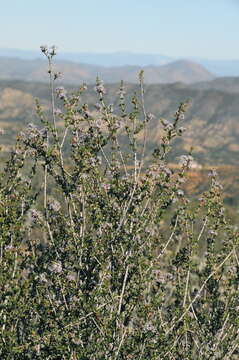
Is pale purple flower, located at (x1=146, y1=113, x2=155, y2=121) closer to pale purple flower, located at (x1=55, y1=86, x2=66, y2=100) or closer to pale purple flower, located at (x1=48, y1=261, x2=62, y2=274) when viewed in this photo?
pale purple flower, located at (x1=55, y1=86, x2=66, y2=100)

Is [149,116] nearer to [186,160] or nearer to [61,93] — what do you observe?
[186,160]

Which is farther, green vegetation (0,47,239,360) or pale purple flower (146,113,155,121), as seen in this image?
pale purple flower (146,113,155,121)

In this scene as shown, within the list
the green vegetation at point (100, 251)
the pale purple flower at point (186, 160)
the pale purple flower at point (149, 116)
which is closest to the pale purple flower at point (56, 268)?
the green vegetation at point (100, 251)

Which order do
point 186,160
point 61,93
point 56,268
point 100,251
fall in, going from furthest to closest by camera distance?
point 186,160 → point 61,93 → point 100,251 → point 56,268

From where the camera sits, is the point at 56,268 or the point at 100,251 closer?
the point at 56,268

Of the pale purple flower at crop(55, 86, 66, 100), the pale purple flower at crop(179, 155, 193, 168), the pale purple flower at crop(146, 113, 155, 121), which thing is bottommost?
the pale purple flower at crop(179, 155, 193, 168)

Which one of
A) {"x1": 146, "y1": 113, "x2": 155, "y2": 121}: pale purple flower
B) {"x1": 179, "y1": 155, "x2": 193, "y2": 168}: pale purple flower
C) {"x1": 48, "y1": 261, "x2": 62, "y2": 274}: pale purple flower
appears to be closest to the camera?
{"x1": 48, "y1": 261, "x2": 62, "y2": 274}: pale purple flower

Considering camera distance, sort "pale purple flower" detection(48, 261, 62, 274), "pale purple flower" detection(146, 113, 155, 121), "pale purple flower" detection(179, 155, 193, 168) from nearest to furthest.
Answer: "pale purple flower" detection(48, 261, 62, 274) → "pale purple flower" detection(146, 113, 155, 121) → "pale purple flower" detection(179, 155, 193, 168)

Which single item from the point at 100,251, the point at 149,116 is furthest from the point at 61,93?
the point at 100,251

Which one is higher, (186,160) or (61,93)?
(61,93)

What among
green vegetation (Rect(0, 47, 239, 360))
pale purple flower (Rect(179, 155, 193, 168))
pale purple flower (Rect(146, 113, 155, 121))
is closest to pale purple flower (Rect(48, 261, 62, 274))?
green vegetation (Rect(0, 47, 239, 360))

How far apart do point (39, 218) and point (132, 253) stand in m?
1.61

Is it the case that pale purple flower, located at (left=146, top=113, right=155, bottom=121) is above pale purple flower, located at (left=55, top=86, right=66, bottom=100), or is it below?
below

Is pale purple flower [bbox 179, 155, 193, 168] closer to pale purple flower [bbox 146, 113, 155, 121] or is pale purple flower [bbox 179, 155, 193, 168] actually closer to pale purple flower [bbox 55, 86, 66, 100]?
pale purple flower [bbox 146, 113, 155, 121]
